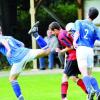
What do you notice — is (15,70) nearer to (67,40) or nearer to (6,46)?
(6,46)

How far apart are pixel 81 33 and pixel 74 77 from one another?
1.20 metres

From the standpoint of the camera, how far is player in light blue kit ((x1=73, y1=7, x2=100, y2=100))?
12.4m

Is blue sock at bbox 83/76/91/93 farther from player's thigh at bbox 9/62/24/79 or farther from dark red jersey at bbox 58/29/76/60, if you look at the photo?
player's thigh at bbox 9/62/24/79

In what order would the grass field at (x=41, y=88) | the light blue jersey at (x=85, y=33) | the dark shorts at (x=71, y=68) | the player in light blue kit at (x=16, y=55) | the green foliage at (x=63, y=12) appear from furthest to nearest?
the green foliage at (x=63, y=12), the grass field at (x=41, y=88), the dark shorts at (x=71, y=68), the player in light blue kit at (x=16, y=55), the light blue jersey at (x=85, y=33)

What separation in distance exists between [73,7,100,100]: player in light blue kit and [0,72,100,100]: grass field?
2.16 meters

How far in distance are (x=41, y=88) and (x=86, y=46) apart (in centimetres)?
499

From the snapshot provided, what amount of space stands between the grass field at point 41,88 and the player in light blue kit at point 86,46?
216 centimetres

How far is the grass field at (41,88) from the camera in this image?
49.7 ft

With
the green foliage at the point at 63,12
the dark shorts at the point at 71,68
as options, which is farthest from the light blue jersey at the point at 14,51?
the green foliage at the point at 63,12

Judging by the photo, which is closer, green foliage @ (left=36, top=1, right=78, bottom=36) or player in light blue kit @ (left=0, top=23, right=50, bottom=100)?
player in light blue kit @ (left=0, top=23, right=50, bottom=100)

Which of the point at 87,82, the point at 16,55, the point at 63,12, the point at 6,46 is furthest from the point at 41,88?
the point at 63,12

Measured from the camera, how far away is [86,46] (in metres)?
12.5

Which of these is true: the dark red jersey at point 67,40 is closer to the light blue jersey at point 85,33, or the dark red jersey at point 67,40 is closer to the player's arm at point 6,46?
the light blue jersey at point 85,33

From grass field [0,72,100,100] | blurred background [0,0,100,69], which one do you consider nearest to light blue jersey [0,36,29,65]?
grass field [0,72,100,100]
